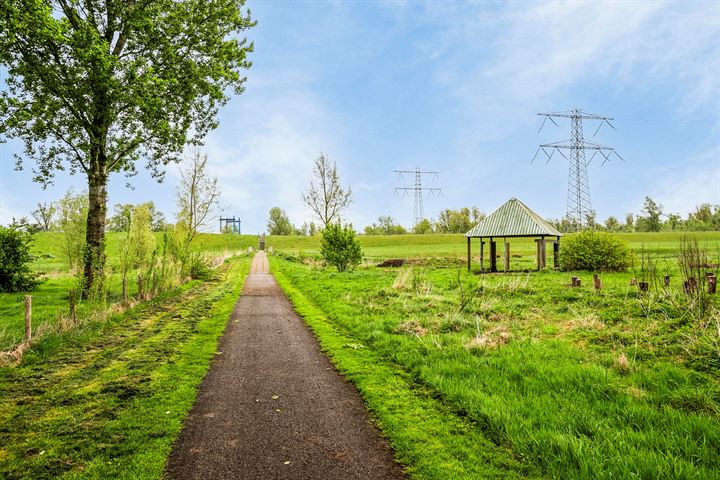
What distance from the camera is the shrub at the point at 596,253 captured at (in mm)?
22406

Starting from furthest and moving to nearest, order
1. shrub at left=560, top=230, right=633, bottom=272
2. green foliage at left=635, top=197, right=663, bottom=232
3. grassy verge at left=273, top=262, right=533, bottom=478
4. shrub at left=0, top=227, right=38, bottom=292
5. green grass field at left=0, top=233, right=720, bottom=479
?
green foliage at left=635, top=197, right=663, bottom=232
shrub at left=560, top=230, right=633, bottom=272
shrub at left=0, top=227, right=38, bottom=292
green grass field at left=0, top=233, right=720, bottom=479
grassy verge at left=273, top=262, right=533, bottom=478

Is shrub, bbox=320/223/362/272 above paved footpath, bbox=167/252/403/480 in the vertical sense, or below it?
above

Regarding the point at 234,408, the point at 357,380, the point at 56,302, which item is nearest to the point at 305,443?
the point at 234,408

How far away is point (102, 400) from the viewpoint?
236 inches

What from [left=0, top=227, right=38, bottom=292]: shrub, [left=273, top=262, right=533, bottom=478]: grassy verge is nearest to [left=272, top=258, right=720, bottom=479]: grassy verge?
[left=273, top=262, right=533, bottom=478]: grassy verge

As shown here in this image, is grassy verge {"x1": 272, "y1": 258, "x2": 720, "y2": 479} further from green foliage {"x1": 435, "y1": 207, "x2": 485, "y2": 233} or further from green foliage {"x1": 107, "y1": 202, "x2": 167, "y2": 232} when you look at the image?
green foliage {"x1": 435, "y1": 207, "x2": 485, "y2": 233}

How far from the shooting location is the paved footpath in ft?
13.4

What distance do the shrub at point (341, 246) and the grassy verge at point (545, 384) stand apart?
1451cm

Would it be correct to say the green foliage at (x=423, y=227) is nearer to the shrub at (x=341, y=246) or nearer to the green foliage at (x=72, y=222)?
the shrub at (x=341, y=246)

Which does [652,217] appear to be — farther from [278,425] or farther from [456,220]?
[278,425]

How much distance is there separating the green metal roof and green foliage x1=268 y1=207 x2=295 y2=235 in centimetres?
8696

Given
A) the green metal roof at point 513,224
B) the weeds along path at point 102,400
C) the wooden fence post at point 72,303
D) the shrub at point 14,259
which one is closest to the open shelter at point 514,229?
the green metal roof at point 513,224

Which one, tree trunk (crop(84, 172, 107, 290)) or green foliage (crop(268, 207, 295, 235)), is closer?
tree trunk (crop(84, 172, 107, 290))

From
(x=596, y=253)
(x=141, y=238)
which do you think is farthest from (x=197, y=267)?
(x=596, y=253)
